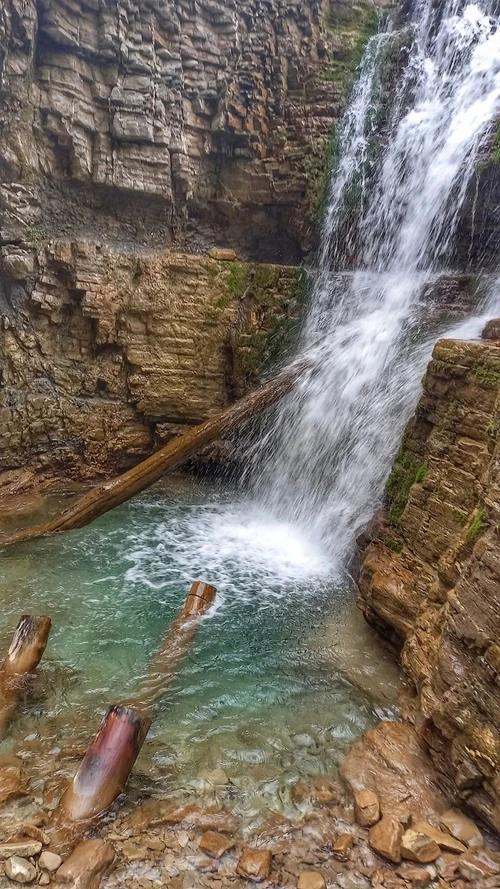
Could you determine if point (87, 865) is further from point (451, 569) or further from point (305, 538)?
point (305, 538)

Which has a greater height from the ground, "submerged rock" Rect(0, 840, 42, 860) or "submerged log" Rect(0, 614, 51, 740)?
"submerged rock" Rect(0, 840, 42, 860)

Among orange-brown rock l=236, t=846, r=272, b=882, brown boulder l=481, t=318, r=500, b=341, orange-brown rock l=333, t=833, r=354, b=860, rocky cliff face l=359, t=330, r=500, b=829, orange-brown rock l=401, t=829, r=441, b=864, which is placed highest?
brown boulder l=481, t=318, r=500, b=341

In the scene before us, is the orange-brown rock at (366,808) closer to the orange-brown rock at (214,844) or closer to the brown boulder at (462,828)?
the brown boulder at (462,828)

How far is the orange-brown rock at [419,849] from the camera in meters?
2.64

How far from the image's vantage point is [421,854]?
2.65 m

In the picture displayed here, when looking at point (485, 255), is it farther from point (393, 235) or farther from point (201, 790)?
point (201, 790)

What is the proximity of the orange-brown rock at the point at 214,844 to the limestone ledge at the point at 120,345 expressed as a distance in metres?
6.19

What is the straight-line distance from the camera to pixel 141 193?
870 centimetres

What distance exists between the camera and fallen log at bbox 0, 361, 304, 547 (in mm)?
6004

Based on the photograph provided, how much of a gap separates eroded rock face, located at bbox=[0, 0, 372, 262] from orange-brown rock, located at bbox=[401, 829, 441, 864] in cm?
842

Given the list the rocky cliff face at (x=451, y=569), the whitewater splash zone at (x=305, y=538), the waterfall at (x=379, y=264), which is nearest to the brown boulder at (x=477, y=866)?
the rocky cliff face at (x=451, y=569)

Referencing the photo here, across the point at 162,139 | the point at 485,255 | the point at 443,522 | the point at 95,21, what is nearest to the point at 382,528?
the point at 443,522

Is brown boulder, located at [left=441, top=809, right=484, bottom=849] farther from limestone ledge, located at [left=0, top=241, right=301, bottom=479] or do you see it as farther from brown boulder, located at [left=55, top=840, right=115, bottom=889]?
limestone ledge, located at [left=0, top=241, right=301, bottom=479]

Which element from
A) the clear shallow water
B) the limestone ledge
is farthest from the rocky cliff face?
the limestone ledge
